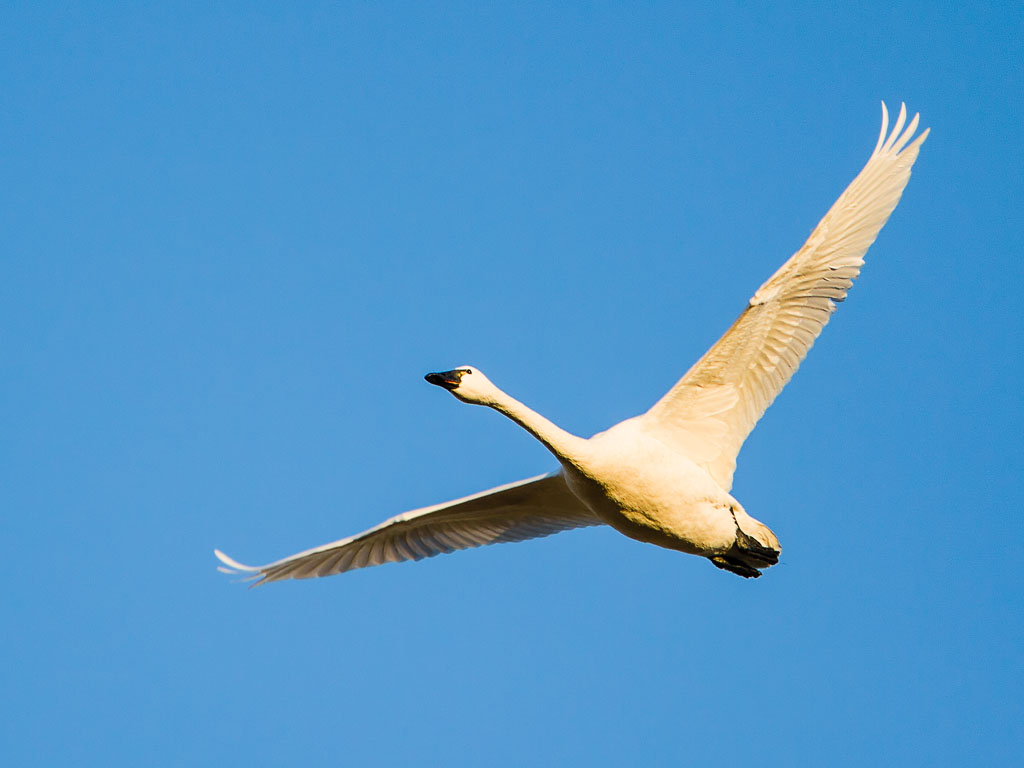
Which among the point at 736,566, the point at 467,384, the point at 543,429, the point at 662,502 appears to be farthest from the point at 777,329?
the point at 467,384

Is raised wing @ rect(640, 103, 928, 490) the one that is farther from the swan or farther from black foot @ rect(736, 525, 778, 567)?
black foot @ rect(736, 525, 778, 567)

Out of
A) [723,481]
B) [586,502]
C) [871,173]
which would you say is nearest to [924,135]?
[871,173]

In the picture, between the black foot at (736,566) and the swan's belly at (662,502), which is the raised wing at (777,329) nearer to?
the swan's belly at (662,502)

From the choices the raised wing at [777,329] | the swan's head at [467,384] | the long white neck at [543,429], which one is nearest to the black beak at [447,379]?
the swan's head at [467,384]

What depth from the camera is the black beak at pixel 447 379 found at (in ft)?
43.7

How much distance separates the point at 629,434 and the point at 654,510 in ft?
2.61

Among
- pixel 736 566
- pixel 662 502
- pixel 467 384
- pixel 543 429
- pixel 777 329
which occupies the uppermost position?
pixel 777 329

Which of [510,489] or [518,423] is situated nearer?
[518,423]

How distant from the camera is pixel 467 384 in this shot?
13.3 meters

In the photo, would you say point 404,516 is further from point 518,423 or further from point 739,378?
point 739,378

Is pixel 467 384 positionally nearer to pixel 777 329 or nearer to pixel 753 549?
pixel 777 329

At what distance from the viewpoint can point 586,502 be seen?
13.7 m

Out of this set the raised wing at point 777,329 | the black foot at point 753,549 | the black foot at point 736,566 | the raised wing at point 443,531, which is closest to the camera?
the raised wing at point 777,329

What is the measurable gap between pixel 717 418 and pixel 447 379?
9.83 ft
